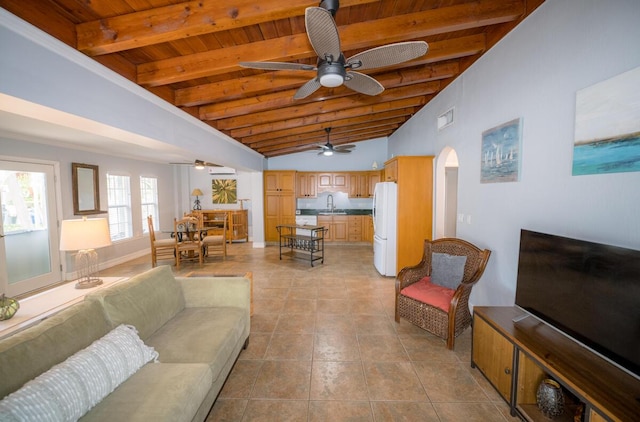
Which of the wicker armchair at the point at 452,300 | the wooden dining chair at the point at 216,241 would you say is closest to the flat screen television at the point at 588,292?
the wicker armchair at the point at 452,300

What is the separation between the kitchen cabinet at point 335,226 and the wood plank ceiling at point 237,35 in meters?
4.24

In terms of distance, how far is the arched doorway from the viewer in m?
4.21

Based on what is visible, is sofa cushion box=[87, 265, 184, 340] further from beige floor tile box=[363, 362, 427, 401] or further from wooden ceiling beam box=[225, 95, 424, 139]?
wooden ceiling beam box=[225, 95, 424, 139]

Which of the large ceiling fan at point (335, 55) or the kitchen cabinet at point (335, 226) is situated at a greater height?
the large ceiling fan at point (335, 55)

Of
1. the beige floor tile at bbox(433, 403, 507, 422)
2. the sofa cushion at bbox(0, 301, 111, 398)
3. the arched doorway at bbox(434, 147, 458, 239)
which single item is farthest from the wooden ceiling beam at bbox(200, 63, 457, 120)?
the beige floor tile at bbox(433, 403, 507, 422)

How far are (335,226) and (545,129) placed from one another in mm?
5784

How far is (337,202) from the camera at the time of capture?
812 cm

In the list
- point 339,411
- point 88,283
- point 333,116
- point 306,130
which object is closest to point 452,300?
point 339,411

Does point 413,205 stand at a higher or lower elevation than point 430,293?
higher

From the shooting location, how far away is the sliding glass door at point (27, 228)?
3838mm

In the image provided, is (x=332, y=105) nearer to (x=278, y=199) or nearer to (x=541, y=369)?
(x=541, y=369)

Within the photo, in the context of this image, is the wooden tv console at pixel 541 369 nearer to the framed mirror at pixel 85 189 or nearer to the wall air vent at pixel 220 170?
the framed mirror at pixel 85 189

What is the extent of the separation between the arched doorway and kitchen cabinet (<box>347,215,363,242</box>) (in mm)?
2641

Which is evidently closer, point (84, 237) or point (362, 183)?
point (84, 237)
